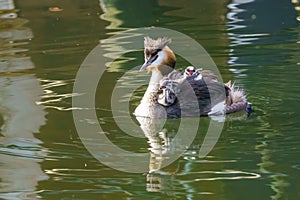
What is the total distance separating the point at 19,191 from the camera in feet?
17.2

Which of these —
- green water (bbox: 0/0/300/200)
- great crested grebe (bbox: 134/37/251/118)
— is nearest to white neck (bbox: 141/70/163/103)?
great crested grebe (bbox: 134/37/251/118)

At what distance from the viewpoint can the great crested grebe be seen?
23.3ft

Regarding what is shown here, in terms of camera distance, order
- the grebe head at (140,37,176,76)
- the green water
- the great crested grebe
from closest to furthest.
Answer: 1. the green water
2. the great crested grebe
3. the grebe head at (140,37,176,76)

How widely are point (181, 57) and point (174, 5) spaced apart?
3.54 m

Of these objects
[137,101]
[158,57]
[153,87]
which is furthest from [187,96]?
[137,101]

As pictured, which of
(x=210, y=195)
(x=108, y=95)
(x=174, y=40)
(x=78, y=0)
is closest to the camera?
(x=210, y=195)

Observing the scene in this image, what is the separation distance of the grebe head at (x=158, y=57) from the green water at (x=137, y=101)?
0.42 meters

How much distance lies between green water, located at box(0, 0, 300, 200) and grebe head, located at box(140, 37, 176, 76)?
42 cm

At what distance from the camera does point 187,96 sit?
7199mm

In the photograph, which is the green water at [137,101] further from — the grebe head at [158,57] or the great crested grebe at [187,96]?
the grebe head at [158,57]

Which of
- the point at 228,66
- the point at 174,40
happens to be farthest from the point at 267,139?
the point at 174,40

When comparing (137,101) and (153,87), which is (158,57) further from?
(137,101)

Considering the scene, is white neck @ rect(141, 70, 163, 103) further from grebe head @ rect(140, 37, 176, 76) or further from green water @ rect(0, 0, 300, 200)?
green water @ rect(0, 0, 300, 200)

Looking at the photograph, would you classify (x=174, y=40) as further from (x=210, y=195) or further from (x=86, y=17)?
(x=210, y=195)
